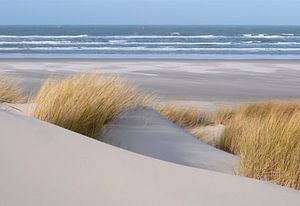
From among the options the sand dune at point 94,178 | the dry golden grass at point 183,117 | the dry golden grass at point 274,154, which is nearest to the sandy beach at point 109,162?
the sand dune at point 94,178

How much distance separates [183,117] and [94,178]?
5.55m

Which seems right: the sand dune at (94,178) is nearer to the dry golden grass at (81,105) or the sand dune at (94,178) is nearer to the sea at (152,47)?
the dry golden grass at (81,105)

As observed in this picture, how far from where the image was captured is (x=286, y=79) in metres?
18.0

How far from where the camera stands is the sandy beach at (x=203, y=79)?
45.4ft

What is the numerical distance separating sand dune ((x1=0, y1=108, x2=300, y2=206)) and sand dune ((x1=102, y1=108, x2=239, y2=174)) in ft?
4.72

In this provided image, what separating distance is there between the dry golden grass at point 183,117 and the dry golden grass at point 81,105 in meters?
1.78

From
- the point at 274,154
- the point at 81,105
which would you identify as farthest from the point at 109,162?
the point at 81,105

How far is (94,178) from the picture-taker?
10.2 feet

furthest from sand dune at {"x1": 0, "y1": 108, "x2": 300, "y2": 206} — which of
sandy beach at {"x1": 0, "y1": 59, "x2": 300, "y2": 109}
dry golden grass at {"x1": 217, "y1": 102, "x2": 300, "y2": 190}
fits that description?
sandy beach at {"x1": 0, "y1": 59, "x2": 300, "y2": 109}

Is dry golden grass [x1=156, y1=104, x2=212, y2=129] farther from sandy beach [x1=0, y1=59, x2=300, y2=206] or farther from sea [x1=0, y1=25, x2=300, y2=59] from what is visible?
sea [x1=0, y1=25, x2=300, y2=59]

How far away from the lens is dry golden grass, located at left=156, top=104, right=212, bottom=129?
8.22 metres

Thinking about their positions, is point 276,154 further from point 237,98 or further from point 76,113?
point 237,98

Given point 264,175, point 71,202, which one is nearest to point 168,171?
point 71,202

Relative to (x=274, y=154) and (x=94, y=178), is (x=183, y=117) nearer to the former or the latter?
(x=274, y=154)
